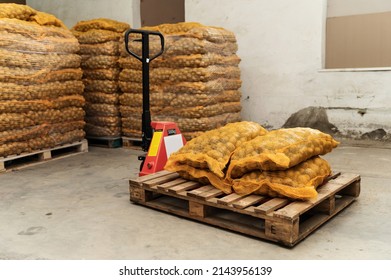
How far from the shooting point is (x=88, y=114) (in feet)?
21.7

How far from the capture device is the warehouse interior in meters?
2.84

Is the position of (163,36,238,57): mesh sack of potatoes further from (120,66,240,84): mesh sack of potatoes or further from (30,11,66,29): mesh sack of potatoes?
(30,11,66,29): mesh sack of potatoes

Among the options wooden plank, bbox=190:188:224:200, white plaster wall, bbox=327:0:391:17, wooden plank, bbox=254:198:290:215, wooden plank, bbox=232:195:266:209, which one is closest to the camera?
wooden plank, bbox=254:198:290:215

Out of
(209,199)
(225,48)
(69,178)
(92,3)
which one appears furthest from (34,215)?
(92,3)

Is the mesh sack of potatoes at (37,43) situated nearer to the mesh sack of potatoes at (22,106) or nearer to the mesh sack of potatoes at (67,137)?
the mesh sack of potatoes at (22,106)

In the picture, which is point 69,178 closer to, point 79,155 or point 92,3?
point 79,155

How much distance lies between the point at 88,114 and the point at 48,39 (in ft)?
4.90

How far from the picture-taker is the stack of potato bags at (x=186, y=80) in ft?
18.8

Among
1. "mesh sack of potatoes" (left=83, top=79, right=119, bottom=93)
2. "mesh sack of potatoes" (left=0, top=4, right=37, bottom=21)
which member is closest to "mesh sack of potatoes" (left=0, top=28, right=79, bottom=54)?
"mesh sack of potatoes" (left=0, top=4, right=37, bottom=21)

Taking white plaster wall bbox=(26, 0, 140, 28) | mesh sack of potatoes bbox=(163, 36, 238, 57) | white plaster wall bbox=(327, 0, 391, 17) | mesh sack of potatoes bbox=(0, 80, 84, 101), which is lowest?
mesh sack of potatoes bbox=(0, 80, 84, 101)

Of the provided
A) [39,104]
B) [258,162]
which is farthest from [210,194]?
[39,104]

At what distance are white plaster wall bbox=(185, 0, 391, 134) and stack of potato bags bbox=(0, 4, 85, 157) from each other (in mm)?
2895

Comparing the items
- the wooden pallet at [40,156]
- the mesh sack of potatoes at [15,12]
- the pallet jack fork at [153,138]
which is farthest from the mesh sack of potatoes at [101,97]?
the pallet jack fork at [153,138]

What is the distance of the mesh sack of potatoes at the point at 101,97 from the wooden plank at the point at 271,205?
3.95 metres
